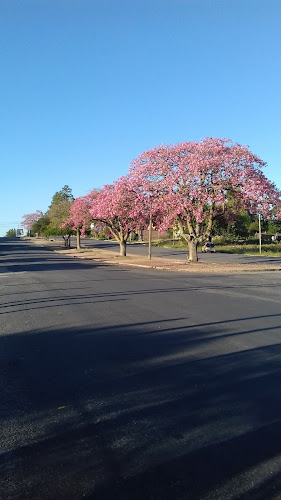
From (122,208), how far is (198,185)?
8548mm

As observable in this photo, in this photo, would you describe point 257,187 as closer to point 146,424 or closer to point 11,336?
point 11,336

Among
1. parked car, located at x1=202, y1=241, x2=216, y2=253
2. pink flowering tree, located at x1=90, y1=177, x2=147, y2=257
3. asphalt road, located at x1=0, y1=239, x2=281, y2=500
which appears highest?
pink flowering tree, located at x1=90, y1=177, x2=147, y2=257

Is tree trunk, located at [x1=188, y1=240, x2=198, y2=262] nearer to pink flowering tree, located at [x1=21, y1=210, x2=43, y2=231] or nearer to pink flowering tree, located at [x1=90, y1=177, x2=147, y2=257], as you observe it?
pink flowering tree, located at [x1=90, y1=177, x2=147, y2=257]

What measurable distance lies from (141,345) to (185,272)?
19.6m

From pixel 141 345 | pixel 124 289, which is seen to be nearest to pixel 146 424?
pixel 141 345

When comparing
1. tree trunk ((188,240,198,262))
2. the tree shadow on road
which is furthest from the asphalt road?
tree trunk ((188,240,198,262))

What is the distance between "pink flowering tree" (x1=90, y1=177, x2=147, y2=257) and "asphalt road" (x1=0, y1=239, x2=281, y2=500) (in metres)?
22.1

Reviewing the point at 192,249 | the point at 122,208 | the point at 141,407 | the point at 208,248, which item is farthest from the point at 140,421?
the point at 208,248

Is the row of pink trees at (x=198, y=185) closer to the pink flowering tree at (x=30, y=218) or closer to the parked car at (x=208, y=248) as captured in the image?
the parked car at (x=208, y=248)

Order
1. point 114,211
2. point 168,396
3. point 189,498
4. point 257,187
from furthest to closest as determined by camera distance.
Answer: point 114,211 → point 257,187 → point 168,396 → point 189,498

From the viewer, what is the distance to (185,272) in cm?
2775

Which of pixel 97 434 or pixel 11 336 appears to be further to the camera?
pixel 11 336

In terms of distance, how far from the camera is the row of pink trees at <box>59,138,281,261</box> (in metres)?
28.1

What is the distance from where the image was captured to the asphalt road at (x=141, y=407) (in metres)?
3.71
